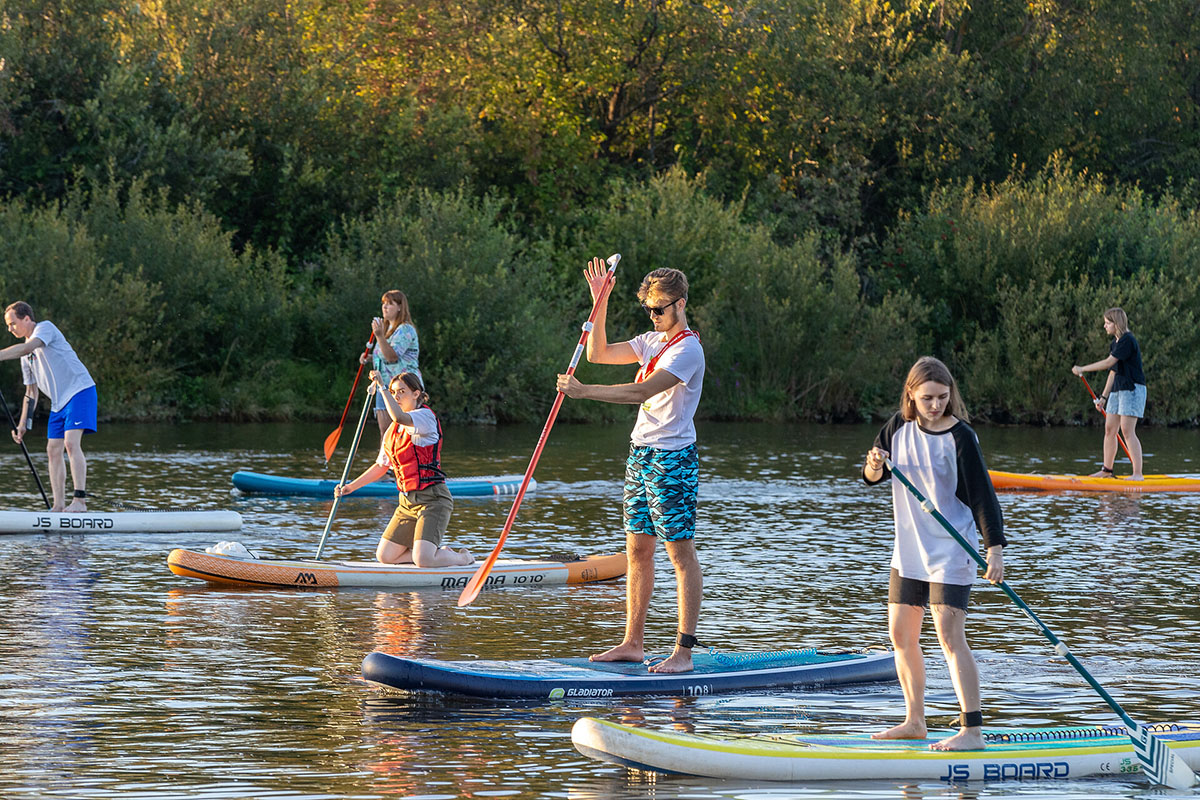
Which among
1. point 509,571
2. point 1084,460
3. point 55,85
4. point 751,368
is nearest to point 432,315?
point 751,368

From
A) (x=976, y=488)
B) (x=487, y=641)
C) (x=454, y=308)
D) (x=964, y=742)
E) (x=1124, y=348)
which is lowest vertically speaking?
(x=487, y=641)

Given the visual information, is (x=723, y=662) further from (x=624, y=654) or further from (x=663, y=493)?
(x=663, y=493)

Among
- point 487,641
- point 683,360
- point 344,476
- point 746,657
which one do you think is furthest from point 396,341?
point 683,360

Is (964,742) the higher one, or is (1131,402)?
(1131,402)

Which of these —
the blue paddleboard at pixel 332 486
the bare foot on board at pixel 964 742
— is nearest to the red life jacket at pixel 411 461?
the bare foot on board at pixel 964 742

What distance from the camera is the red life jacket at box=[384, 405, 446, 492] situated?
37.2ft

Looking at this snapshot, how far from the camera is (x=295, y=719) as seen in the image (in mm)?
7594

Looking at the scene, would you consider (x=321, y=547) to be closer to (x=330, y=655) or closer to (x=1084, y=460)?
(x=330, y=655)

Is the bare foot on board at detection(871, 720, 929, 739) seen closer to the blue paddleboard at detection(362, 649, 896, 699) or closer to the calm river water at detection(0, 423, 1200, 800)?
the calm river water at detection(0, 423, 1200, 800)

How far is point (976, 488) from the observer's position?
660cm

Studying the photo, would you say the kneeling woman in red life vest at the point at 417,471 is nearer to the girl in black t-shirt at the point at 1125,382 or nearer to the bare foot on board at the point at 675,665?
the bare foot on board at the point at 675,665

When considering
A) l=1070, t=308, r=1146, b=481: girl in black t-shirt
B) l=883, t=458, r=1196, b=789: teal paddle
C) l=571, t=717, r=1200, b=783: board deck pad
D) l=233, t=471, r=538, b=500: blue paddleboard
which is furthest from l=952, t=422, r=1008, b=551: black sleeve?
l=1070, t=308, r=1146, b=481: girl in black t-shirt

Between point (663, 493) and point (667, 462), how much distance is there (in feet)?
0.51

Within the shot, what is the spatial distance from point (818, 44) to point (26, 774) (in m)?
42.0
